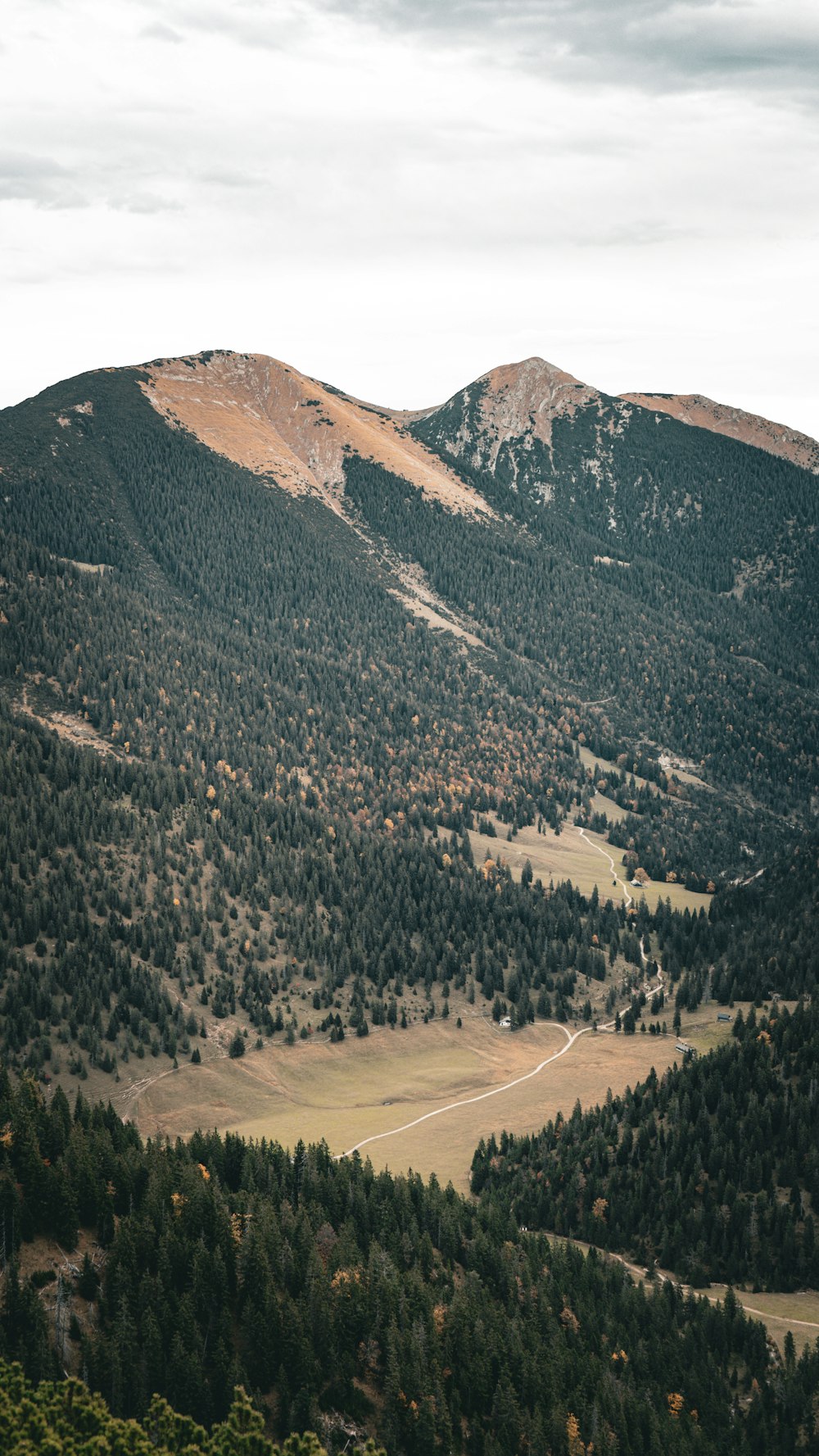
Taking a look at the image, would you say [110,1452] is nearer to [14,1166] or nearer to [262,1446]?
[262,1446]

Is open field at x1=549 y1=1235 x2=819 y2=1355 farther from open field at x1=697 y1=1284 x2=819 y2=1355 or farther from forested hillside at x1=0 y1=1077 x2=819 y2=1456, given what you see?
forested hillside at x1=0 y1=1077 x2=819 y2=1456

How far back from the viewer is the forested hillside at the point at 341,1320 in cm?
11775

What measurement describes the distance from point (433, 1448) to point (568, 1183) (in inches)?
2810

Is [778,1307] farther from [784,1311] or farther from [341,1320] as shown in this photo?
[341,1320]

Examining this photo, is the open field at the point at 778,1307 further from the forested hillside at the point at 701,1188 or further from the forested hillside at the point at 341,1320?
the forested hillside at the point at 341,1320

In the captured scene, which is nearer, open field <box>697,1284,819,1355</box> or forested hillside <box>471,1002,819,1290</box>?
open field <box>697,1284,819,1355</box>

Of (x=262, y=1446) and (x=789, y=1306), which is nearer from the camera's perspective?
(x=262, y=1446)

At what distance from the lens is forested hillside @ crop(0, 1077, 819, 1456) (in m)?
118

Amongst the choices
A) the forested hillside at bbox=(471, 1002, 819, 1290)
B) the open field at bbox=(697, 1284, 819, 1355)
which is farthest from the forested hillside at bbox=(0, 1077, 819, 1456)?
the forested hillside at bbox=(471, 1002, 819, 1290)

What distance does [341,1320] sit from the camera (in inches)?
5192

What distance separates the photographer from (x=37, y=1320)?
11212cm

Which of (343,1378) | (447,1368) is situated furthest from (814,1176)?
(343,1378)

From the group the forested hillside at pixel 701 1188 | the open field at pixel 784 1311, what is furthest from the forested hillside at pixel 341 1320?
the forested hillside at pixel 701 1188

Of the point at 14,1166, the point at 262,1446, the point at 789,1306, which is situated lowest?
the point at 789,1306
